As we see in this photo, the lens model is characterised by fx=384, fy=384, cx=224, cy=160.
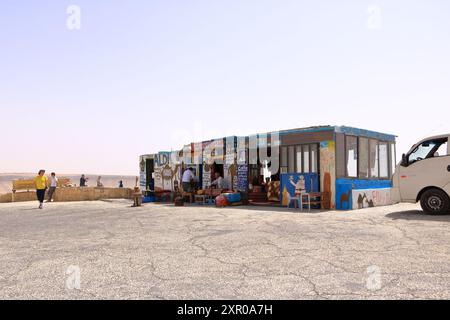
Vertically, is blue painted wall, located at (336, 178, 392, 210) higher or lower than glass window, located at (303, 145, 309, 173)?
lower

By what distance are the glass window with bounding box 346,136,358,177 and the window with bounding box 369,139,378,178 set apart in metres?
1.02

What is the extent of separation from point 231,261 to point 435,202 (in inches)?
325

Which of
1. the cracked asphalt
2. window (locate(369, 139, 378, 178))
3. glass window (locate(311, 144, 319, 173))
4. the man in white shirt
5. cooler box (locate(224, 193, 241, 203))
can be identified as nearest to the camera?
the cracked asphalt

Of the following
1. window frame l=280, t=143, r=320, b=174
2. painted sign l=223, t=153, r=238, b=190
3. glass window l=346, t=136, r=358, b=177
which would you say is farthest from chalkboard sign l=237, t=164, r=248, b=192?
glass window l=346, t=136, r=358, b=177

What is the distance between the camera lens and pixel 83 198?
23781 mm

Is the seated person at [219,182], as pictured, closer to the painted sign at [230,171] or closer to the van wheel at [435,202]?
the painted sign at [230,171]

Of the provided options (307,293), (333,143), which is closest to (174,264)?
(307,293)

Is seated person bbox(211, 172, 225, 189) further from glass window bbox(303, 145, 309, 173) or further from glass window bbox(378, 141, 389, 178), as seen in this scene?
glass window bbox(378, 141, 389, 178)

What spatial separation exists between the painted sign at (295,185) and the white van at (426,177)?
3173mm

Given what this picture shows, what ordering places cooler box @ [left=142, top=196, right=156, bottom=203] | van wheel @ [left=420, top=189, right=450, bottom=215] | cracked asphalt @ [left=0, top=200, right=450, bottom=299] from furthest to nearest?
1. cooler box @ [left=142, top=196, right=156, bottom=203]
2. van wheel @ [left=420, top=189, right=450, bottom=215]
3. cracked asphalt @ [left=0, top=200, right=450, bottom=299]

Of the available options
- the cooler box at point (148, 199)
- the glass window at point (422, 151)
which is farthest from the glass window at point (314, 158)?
the cooler box at point (148, 199)

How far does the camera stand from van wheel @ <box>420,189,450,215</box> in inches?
432

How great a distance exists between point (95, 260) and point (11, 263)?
122cm

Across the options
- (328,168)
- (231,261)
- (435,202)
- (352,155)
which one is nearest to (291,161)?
(328,168)
